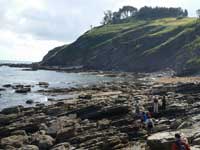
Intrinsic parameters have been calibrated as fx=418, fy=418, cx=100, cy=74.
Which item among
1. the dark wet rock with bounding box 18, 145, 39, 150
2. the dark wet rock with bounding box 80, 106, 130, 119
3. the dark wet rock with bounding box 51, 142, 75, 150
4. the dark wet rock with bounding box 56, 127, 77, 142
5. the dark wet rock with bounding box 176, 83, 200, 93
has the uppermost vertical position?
the dark wet rock with bounding box 176, 83, 200, 93

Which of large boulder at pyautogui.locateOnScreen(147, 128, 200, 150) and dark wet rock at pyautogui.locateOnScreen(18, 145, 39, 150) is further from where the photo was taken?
dark wet rock at pyautogui.locateOnScreen(18, 145, 39, 150)

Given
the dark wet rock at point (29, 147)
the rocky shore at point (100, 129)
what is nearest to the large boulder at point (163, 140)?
the rocky shore at point (100, 129)

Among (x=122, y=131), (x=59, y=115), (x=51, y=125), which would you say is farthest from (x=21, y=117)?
(x=122, y=131)

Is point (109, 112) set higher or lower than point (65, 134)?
higher

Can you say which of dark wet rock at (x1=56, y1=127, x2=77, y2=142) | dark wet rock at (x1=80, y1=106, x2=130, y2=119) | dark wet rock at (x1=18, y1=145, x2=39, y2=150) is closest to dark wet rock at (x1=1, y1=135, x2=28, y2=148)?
dark wet rock at (x1=18, y1=145, x2=39, y2=150)

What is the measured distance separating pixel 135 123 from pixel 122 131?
1.99 meters

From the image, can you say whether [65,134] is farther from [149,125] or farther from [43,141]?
[149,125]

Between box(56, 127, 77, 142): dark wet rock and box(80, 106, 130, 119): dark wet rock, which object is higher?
box(80, 106, 130, 119): dark wet rock

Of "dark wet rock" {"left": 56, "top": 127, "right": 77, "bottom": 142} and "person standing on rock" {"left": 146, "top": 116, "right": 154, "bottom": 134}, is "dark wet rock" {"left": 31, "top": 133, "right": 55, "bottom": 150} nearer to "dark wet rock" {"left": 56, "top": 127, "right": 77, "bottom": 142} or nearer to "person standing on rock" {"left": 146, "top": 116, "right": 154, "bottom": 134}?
"dark wet rock" {"left": 56, "top": 127, "right": 77, "bottom": 142}

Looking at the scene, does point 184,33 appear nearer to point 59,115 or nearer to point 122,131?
point 59,115

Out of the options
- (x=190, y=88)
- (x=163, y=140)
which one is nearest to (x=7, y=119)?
(x=163, y=140)

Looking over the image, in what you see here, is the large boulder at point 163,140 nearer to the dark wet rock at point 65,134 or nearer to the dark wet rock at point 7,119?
the dark wet rock at point 65,134

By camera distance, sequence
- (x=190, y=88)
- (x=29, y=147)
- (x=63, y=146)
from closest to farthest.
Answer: (x=63, y=146) → (x=29, y=147) → (x=190, y=88)

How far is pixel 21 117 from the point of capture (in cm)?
5428
